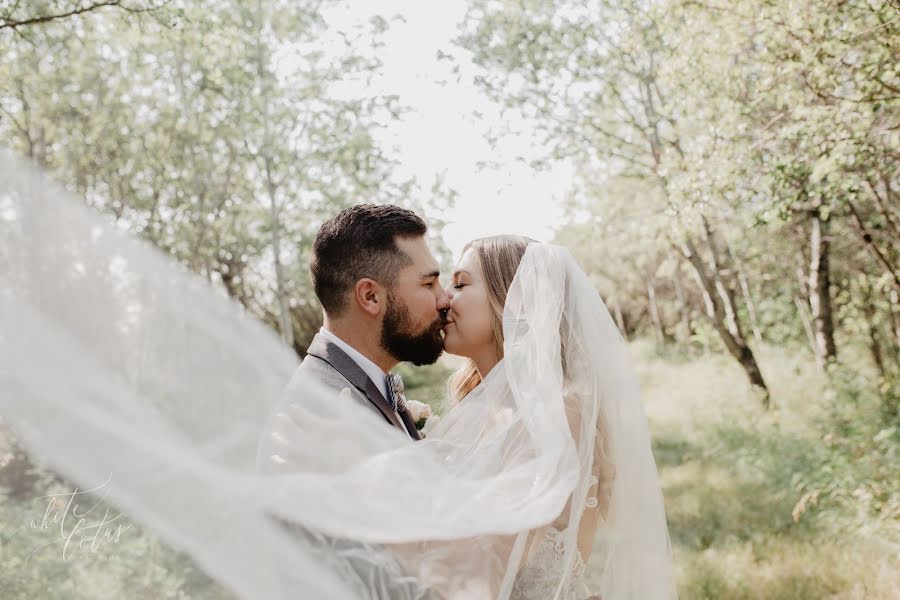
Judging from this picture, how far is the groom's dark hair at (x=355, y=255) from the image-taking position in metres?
2.95

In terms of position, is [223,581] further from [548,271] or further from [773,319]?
[773,319]

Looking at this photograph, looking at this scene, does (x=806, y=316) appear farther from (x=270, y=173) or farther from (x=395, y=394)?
(x=395, y=394)

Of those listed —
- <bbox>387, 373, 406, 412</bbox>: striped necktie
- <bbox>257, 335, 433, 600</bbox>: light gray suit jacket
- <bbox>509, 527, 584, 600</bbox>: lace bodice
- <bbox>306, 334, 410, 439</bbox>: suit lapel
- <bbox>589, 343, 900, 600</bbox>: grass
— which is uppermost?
<bbox>306, 334, 410, 439</bbox>: suit lapel

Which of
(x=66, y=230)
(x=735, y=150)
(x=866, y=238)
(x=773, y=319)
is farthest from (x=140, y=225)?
(x=773, y=319)

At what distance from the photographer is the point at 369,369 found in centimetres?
280

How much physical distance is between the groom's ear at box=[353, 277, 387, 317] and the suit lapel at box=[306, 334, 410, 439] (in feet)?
0.74

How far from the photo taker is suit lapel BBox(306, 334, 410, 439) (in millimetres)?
2639

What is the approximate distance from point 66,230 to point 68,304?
408mm

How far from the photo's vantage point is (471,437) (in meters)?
2.50

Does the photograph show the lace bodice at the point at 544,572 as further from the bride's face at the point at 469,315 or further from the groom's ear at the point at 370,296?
the groom's ear at the point at 370,296

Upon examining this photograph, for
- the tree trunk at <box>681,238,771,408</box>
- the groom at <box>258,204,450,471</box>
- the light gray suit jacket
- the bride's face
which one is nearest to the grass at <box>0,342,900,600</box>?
the tree trunk at <box>681,238,771,408</box>

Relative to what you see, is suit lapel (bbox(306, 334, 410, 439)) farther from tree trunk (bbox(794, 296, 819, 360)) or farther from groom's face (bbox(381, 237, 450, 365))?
tree trunk (bbox(794, 296, 819, 360))

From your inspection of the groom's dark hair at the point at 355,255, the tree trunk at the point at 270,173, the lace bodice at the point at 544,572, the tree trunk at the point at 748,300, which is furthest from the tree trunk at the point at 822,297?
the lace bodice at the point at 544,572

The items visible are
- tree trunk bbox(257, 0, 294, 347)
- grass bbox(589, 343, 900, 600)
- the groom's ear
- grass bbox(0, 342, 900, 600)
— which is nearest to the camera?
the groom's ear
